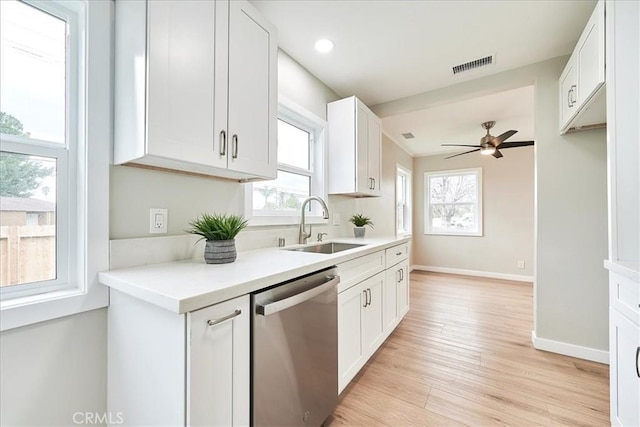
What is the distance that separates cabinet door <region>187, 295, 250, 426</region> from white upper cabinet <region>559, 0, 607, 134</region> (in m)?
2.20

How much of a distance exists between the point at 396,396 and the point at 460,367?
67cm

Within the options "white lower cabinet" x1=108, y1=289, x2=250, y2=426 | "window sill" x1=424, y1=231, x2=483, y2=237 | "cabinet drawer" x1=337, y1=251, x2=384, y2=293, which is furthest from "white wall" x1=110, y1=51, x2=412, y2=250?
"window sill" x1=424, y1=231, x2=483, y2=237

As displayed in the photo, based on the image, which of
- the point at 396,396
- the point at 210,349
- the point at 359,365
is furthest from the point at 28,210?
the point at 396,396

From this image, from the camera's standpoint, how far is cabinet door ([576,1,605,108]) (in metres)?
1.47

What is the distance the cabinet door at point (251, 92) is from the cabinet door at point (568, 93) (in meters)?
2.13

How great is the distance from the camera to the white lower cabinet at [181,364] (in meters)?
0.80

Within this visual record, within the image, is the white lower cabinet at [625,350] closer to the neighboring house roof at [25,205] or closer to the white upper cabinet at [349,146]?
the white upper cabinet at [349,146]


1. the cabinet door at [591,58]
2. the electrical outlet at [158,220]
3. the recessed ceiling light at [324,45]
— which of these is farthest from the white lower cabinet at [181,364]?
the cabinet door at [591,58]

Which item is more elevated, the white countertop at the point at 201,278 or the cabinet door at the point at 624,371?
the white countertop at the point at 201,278

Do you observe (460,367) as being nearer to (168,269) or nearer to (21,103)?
(168,269)

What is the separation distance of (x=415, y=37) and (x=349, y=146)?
3.34 feet

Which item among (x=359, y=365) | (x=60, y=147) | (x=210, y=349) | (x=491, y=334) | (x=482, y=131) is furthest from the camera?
(x=482, y=131)

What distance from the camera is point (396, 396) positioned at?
1.69 meters

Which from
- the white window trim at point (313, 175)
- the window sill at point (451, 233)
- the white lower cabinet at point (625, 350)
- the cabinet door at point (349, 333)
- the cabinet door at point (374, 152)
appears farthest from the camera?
the window sill at point (451, 233)
